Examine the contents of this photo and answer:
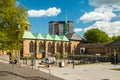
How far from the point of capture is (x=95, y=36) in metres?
145

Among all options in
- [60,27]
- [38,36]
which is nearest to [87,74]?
[38,36]

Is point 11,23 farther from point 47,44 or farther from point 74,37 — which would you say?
A: point 74,37

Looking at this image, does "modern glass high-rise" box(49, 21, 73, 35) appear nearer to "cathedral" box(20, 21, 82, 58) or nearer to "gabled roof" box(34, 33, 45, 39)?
"cathedral" box(20, 21, 82, 58)

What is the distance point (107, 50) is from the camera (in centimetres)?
10331

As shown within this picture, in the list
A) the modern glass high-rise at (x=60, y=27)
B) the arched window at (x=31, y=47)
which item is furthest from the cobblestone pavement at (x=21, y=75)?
the modern glass high-rise at (x=60, y=27)

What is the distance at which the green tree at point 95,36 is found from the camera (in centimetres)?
14334

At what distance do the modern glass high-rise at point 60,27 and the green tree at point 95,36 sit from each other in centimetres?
2221

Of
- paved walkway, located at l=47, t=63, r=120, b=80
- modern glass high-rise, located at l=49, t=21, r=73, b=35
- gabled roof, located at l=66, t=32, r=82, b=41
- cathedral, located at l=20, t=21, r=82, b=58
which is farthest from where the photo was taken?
modern glass high-rise, located at l=49, t=21, r=73, b=35

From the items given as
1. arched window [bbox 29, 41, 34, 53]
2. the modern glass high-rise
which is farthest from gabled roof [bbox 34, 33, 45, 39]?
the modern glass high-rise

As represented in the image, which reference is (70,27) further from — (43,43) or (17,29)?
(17,29)

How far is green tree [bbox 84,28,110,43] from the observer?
143337 millimetres

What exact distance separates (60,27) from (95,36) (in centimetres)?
3981

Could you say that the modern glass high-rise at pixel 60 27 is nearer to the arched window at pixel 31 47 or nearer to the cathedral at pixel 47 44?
the cathedral at pixel 47 44

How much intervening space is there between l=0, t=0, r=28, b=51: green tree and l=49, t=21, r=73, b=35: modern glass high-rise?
132560mm
